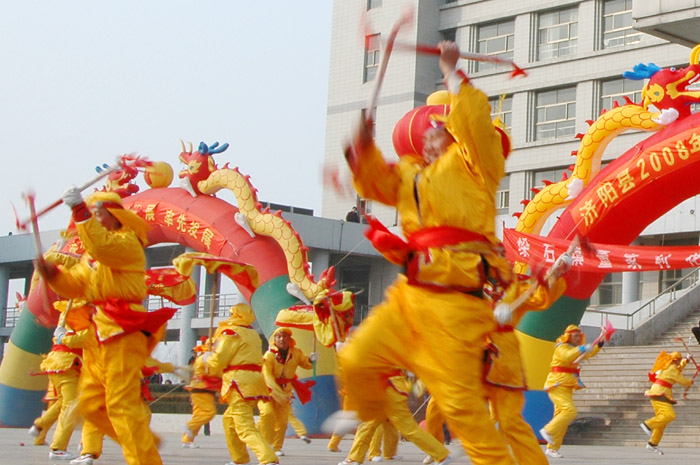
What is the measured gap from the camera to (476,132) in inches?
231

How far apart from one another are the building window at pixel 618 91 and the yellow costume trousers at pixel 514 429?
28500 millimetres

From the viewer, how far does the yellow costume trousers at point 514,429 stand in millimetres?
6020

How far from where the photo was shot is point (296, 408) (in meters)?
17.9

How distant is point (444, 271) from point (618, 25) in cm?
3072

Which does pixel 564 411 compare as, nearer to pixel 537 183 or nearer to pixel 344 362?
pixel 344 362

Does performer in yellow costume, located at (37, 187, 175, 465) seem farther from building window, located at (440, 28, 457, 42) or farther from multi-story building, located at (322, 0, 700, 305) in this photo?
building window, located at (440, 28, 457, 42)

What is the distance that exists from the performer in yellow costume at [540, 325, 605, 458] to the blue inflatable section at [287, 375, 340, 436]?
440 centimetres

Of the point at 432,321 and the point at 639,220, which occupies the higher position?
the point at 639,220

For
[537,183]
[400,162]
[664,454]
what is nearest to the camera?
[400,162]

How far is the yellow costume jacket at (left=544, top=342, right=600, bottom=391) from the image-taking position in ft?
45.0

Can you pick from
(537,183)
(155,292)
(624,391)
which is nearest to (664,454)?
(624,391)

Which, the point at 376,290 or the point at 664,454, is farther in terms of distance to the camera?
the point at 376,290

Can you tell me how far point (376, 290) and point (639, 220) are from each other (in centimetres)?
1948

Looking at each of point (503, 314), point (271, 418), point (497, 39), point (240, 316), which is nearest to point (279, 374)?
point (271, 418)
